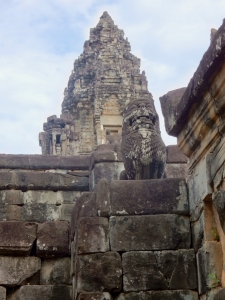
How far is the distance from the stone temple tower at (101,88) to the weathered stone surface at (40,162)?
61.3 ft

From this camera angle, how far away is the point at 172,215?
560cm

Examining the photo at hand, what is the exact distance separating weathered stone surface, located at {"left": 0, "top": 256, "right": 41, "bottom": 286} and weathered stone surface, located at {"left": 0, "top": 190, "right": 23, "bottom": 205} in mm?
4281

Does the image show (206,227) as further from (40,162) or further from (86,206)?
(40,162)

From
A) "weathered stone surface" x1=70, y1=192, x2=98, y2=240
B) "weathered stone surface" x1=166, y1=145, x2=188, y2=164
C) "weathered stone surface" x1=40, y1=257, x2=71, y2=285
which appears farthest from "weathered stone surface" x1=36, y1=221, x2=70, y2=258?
"weathered stone surface" x1=166, y1=145, x2=188, y2=164

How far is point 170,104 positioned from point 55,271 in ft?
7.86

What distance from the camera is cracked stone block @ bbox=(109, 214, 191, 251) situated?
17.9 ft

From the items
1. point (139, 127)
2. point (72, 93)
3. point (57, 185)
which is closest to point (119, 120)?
point (72, 93)

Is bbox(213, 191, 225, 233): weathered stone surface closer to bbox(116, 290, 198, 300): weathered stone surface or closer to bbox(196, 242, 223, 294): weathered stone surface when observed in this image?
bbox(196, 242, 223, 294): weathered stone surface

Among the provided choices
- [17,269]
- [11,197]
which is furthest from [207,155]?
[11,197]

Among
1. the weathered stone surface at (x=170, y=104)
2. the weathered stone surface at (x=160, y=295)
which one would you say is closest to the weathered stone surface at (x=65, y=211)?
the weathered stone surface at (x=170, y=104)

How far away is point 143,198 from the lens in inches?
223

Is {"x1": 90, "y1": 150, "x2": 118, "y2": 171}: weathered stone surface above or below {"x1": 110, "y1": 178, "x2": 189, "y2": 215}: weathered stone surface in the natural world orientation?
above

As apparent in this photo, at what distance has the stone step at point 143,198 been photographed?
5.61 meters

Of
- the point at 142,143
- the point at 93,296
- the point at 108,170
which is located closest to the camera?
the point at 93,296
